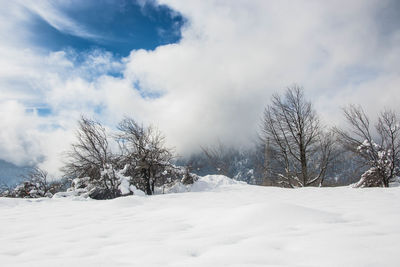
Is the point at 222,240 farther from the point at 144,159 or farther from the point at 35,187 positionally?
the point at 35,187

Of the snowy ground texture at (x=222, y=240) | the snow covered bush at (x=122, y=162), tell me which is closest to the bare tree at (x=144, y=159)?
the snow covered bush at (x=122, y=162)

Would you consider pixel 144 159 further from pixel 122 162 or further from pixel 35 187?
pixel 35 187

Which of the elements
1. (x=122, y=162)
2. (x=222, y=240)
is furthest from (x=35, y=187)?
(x=222, y=240)

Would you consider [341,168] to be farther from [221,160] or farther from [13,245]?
[13,245]

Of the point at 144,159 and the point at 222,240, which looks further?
the point at 144,159

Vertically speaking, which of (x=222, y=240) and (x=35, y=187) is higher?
(x=222, y=240)

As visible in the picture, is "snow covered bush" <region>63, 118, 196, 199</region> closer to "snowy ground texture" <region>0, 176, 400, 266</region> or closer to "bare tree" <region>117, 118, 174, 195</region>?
"bare tree" <region>117, 118, 174, 195</region>

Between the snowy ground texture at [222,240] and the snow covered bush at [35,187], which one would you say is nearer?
the snowy ground texture at [222,240]

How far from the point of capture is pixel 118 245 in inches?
93.9

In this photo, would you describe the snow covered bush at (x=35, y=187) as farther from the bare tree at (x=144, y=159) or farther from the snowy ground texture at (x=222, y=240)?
the snowy ground texture at (x=222, y=240)

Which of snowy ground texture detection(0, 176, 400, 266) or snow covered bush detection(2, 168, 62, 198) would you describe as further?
snow covered bush detection(2, 168, 62, 198)

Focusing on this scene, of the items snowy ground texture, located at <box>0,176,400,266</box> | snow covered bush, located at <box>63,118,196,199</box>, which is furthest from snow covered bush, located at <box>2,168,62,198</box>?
snowy ground texture, located at <box>0,176,400,266</box>

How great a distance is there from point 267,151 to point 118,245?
15.9 meters

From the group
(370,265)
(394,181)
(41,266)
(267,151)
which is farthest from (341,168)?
(41,266)
